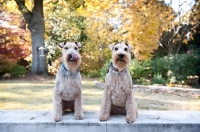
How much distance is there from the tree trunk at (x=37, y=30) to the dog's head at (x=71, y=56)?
1032 cm

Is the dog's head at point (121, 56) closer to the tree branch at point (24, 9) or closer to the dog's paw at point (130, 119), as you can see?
the dog's paw at point (130, 119)

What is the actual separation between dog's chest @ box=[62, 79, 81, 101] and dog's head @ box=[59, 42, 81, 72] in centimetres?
17

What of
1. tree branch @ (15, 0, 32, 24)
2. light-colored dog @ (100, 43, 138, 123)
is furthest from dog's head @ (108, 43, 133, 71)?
tree branch @ (15, 0, 32, 24)

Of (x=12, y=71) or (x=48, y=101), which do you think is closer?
(x=48, y=101)

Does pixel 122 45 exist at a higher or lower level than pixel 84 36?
lower

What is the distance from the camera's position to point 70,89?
304 centimetres

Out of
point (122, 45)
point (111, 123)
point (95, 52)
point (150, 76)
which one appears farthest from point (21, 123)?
point (95, 52)

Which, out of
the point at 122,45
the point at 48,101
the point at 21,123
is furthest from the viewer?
the point at 48,101

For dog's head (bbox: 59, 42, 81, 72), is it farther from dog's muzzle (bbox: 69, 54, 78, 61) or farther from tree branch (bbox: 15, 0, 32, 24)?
tree branch (bbox: 15, 0, 32, 24)

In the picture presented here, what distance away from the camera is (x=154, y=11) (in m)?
10.1

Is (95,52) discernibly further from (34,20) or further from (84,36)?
(34,20)

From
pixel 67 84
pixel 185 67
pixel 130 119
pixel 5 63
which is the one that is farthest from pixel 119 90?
pixel 5 63

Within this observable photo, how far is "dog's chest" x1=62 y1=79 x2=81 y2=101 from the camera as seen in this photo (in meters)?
3.03

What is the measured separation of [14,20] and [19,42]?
4.28 ft
